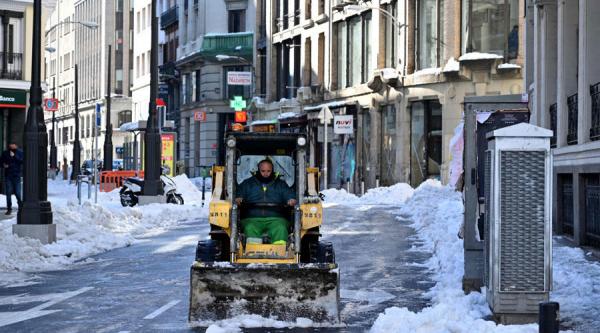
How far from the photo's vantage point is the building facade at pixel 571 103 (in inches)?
748

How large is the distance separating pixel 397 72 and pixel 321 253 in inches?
1348

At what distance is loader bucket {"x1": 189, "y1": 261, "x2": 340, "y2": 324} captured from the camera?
1156 cm

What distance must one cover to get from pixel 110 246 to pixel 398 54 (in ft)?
88.9

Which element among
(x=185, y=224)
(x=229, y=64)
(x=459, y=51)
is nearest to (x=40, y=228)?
(x=185, y=224)

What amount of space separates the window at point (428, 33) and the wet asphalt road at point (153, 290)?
2226 cm

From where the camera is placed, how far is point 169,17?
84.8 meters

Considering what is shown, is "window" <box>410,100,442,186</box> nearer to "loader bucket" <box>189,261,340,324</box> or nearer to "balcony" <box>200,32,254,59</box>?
"balcony" <box>200,32,254,59</box>

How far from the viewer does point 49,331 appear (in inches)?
436

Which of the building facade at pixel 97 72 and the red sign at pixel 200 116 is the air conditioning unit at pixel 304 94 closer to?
the red sign at pixel 200 116

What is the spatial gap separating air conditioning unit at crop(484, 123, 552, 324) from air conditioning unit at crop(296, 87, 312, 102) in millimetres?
46782

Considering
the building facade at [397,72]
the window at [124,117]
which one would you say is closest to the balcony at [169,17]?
the window at [124,117]

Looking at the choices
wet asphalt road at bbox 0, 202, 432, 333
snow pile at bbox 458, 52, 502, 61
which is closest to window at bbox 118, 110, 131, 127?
snow pile at bbox 458, 52, 502, 61

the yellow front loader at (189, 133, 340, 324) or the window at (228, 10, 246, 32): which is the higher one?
the window at (228, 10, 246, 32)

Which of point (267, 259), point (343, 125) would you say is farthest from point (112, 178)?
point (267, 259)
